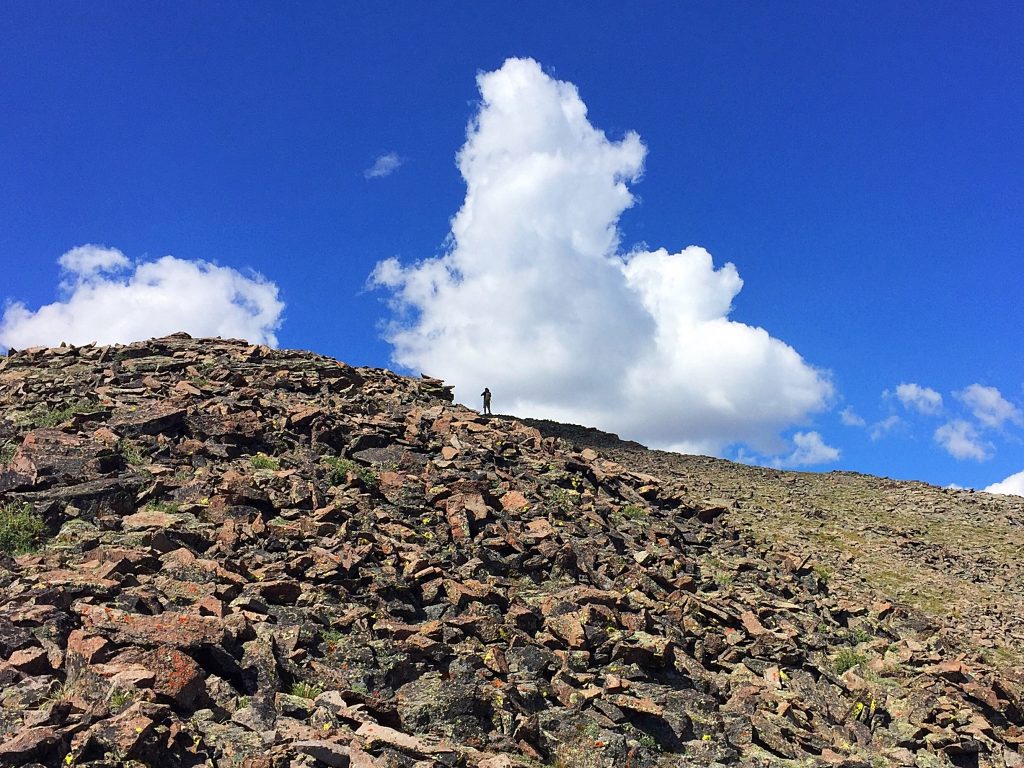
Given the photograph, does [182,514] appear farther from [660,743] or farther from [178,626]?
[660,743]

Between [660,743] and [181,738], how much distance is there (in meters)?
6.67

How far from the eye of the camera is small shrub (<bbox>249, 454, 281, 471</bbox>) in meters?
17.7

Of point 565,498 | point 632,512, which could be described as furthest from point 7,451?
point 632,512

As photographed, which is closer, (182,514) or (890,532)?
(182,514)

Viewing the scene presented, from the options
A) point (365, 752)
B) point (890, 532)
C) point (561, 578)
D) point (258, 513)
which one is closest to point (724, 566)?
point (561, 578)

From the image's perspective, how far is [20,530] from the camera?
43.6ft

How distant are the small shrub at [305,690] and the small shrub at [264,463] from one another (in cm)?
815

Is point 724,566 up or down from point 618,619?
up

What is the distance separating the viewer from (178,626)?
10234mm

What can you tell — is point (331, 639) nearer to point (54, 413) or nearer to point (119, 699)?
point (119, 699)

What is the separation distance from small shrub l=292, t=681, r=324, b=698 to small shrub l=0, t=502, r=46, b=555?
6187mm

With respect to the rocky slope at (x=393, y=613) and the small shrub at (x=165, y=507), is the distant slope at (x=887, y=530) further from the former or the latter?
the small shrub at (x=165, y=507)

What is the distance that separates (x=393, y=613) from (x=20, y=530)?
7.03 metres

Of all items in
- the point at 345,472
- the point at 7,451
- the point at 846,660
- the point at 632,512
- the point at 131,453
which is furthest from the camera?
the point at 632,512
